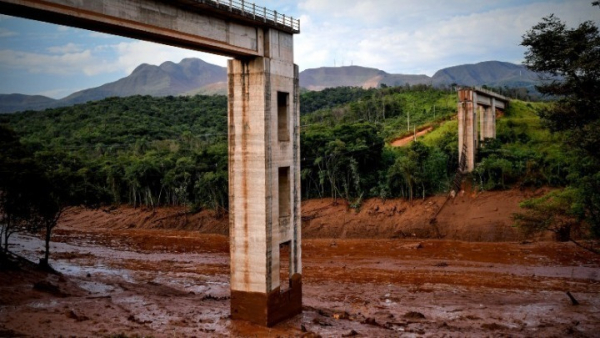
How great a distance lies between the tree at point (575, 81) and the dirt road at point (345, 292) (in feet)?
→ 17.6

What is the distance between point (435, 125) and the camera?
170ft

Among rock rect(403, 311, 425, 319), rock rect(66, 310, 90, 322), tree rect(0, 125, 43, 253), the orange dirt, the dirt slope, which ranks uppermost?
the orange dirt

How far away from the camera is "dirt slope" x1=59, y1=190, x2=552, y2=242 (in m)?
36.8

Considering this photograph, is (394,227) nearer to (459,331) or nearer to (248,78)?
(459,331)

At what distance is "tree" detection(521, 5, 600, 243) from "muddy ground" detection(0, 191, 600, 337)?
17.1 ft

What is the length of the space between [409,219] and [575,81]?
66.1 feet

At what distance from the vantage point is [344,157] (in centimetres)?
4300

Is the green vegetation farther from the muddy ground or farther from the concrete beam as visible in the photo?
the concrete beam

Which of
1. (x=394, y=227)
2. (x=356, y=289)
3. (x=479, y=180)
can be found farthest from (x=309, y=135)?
(x=356, y=289)

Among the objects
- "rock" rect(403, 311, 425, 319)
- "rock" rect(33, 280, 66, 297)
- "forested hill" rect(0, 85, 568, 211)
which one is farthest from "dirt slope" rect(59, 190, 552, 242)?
"rock" rect(33, 280, 66, 297)

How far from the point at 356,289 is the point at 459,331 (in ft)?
25.8

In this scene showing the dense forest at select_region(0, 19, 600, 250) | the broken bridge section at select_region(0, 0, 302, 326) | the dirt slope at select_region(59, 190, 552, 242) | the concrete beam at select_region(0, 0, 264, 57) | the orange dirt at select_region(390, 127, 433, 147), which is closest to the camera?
the concrete beam at select_region(0, 0, 264, 57)

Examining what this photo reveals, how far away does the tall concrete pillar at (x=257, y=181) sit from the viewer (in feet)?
63.3

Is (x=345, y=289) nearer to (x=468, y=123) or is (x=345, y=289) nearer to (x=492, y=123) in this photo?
(x=468, y=123)
